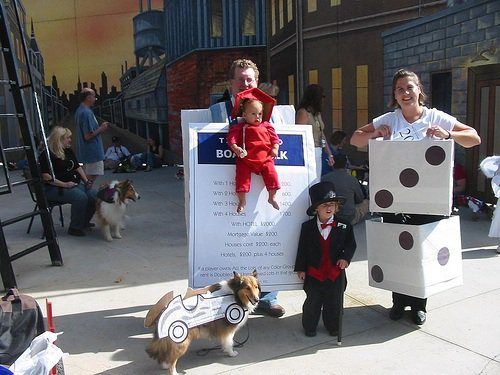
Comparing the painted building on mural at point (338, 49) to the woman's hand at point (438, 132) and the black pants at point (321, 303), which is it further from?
the black pants at point (321, 303)

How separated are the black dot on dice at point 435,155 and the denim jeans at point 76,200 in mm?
4575

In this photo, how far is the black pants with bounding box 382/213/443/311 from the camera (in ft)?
12.4

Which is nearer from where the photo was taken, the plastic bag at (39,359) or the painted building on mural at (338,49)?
the plastic bag at (39,359)

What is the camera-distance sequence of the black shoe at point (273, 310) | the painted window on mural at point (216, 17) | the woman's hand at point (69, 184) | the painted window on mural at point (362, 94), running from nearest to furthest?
1. the black shoe at point (273, 310)
2. the woman's hand at point (69, 184)
3. the painted window on mural at point (362, 94)
4. the painted window on mural at point (216, 17)

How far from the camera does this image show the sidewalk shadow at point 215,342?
3408 mm

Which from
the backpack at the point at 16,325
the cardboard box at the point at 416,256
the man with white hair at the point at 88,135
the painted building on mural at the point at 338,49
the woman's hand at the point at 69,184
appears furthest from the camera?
the painted building on mural at the point at 338,49

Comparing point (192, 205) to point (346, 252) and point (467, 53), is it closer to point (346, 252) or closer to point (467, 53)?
point (346, 252)

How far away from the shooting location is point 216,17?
13.7 m

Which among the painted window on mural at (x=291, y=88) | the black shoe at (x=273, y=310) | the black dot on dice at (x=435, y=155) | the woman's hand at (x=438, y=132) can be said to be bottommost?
the black shoe at (x=273, y=310)

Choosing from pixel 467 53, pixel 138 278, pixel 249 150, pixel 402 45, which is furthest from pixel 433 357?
pixel 402 45

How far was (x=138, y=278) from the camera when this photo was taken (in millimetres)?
5070

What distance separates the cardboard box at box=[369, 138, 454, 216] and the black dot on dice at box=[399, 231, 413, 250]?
0.16m

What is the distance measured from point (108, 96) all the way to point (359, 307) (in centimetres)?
1279

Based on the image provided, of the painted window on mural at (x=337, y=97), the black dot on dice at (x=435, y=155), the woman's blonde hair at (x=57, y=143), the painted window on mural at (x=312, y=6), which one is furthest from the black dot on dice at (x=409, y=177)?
the painted window on mural at (x=312, y=6)
